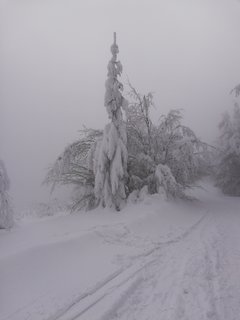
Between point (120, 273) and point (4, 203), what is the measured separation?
6204 mm

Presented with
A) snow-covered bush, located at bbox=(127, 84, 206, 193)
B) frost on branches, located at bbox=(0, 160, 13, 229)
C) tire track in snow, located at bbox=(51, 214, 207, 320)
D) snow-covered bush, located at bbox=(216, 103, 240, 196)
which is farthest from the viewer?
snow-covered bush, located at bbox=(216, 103, 240, 196)

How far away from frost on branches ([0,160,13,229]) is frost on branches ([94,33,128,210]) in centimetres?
406

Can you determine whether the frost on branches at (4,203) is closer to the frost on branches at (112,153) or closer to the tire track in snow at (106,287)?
the frost on branches at (112,153)

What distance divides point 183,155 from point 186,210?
3951mm

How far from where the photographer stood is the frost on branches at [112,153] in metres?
14.2

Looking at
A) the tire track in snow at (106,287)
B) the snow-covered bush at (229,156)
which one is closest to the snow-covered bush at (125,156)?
the tire track in snow at (106,287)

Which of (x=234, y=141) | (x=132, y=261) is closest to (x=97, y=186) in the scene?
(x=132, y=261)

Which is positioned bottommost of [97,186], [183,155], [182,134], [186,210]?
[186,210]

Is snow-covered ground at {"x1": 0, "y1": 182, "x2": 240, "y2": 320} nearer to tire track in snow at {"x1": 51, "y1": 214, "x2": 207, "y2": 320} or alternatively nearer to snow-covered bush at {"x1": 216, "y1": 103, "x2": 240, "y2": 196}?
tire track in snow at {"x1": 51, "y1": 214, "x2": 207, "y2": 320}

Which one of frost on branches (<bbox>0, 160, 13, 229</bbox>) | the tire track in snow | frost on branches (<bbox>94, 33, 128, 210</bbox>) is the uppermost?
frost on branches (<bbox>94, 33, 128, 210</bbox>)

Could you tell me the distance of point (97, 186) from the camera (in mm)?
14312

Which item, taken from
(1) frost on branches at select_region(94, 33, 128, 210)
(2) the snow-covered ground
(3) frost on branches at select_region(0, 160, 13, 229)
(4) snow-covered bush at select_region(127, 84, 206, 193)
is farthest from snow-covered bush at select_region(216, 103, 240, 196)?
(3) frost on branches at select_region(0, 160, 13, 229)

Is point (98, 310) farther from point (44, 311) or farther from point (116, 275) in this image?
point (116, 275)

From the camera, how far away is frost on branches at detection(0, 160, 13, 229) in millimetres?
10938
